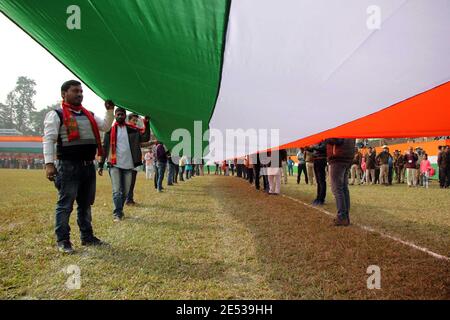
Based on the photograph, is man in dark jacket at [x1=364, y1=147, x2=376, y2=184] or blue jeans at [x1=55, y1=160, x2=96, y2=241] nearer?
blue jeans at [x1=55, y1=160, x2=96, y2=241]

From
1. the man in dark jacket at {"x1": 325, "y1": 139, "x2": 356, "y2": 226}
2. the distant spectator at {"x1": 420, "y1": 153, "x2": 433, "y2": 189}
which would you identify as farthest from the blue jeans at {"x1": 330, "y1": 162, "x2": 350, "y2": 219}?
the distant spectator at {"x1": 420, "y1": 153, "x2": 433, "y2": 189}

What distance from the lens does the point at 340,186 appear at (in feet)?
15.8

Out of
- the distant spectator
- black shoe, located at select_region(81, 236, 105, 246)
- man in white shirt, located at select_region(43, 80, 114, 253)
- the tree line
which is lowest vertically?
black shoe, located at select_region(81, 236, 105, 246)

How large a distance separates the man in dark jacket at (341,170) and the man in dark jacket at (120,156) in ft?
10.6

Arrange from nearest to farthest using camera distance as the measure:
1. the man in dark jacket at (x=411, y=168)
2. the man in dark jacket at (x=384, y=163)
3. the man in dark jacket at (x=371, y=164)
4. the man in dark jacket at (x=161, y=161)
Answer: the man in dark jacket at (x=161, y=161), the man in dark jacket at (x=411, y=168), the man in dark jacket at (x=384, y=163), the man in dark jacket at (x=371, y=164)

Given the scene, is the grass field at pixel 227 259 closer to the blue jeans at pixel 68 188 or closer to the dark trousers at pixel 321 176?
the blue jeans at pixel 68 188

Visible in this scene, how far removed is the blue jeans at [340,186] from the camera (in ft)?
15.8

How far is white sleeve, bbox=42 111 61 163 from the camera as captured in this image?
11.0 ft

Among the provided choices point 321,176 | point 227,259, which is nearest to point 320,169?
point 321,176

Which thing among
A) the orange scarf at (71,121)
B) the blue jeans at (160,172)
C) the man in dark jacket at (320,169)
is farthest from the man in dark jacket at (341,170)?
the blue jeans at (160,172)

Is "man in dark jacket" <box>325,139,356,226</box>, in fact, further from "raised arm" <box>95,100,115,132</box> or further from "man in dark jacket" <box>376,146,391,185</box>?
"man in dark jacket" <box>376,146,391,185</box>

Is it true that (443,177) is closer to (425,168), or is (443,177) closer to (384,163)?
(425,168)
